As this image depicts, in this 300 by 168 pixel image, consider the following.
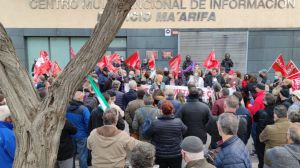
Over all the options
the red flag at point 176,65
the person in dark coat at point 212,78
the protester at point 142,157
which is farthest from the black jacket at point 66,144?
the red flag at point 176,65

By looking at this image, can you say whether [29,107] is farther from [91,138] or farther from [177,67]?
[177,67]

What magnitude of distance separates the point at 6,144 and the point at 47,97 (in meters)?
1.71

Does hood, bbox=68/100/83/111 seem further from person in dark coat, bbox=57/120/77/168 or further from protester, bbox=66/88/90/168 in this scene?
person in dark coat, bbox=57/120/77/168

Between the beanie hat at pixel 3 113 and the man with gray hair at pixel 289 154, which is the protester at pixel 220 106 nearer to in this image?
the man with gray hair at pixel 289 154

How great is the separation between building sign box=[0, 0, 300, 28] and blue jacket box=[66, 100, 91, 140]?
1404cm

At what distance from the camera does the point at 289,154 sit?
3.56 m

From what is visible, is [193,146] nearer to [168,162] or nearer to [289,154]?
[289,154]

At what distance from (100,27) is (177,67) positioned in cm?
993

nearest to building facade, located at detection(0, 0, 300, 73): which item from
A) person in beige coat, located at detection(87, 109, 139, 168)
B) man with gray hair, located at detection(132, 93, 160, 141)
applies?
man with gray hair, located at detection(132, 93, 160, 141)

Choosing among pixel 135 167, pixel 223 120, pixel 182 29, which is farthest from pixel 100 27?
pixel 182 29

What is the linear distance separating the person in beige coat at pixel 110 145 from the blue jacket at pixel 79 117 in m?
1.44

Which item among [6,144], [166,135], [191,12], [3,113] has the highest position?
[191,12]

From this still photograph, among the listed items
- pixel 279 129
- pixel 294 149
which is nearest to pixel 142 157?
pixel 294 149

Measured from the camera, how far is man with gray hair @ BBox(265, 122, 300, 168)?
3.53 metres
